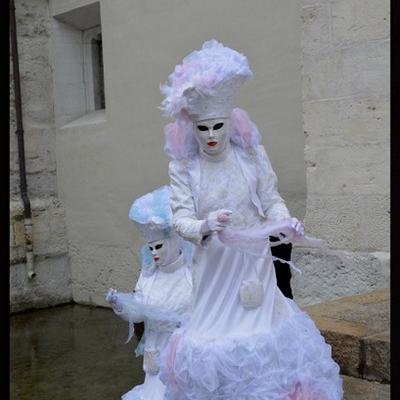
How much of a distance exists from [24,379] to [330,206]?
2.52 m

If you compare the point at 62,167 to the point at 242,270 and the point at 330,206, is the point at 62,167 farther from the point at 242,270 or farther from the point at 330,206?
the point at 242,270

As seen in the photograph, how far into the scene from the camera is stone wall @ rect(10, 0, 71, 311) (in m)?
7.65

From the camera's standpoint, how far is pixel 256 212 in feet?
9.29

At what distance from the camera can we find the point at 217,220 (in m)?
2.58

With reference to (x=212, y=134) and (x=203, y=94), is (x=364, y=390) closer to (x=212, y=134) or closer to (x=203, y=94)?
(x=212, y=134)

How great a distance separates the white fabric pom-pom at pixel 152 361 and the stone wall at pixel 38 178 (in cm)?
414

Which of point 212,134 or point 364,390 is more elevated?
point 212,134

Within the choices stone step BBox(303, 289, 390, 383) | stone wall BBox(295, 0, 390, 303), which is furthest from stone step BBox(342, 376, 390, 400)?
stone wall BBox(295, 0, 390, 303)

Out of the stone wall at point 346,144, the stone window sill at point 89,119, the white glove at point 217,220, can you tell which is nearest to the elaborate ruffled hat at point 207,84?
the white glove at point 217,220

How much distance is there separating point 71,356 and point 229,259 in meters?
3.46

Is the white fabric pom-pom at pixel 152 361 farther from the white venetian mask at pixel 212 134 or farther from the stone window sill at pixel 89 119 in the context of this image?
the stone window sill at pixel 89 119

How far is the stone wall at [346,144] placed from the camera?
4.47m

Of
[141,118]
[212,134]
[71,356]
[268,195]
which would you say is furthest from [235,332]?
[141,118]
